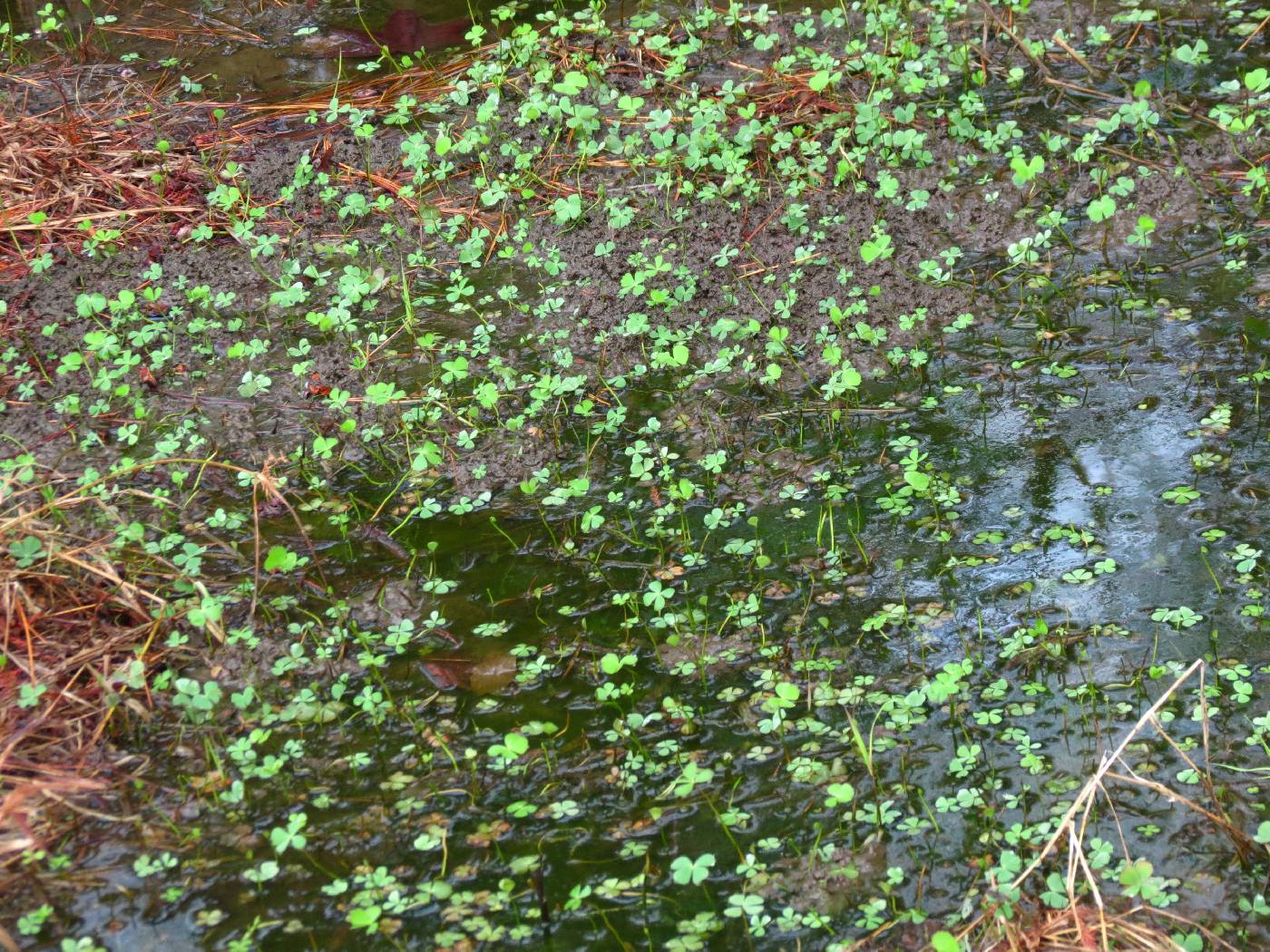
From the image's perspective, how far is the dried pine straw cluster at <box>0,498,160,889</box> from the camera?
3.21 metres

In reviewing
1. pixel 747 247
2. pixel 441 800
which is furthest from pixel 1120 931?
pixel 747 247

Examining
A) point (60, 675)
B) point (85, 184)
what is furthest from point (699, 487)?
point (85, 184)

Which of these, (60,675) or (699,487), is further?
(699,487)

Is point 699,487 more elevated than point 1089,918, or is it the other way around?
point 699,487

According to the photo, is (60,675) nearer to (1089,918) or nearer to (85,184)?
(1089,918)

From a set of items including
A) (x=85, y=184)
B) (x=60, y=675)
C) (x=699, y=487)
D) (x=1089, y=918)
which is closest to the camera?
(x=1089, y=918)

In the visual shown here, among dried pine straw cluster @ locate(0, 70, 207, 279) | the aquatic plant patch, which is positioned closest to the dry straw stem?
the aquatic plant patch

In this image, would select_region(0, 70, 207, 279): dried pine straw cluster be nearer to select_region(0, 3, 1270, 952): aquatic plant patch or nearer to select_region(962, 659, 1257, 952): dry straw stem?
select_region(0, 3, 1270, 952): aquatic plant patch

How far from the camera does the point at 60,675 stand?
3.55 m

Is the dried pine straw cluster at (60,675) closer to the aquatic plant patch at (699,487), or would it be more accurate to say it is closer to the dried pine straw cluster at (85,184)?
the aquatic plant patch at (699,487)

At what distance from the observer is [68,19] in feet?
23.8

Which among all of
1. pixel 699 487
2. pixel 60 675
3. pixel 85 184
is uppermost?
pixel 85 184

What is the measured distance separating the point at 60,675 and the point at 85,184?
3.29 m

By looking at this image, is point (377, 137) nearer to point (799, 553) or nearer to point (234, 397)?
point (234, 397)
